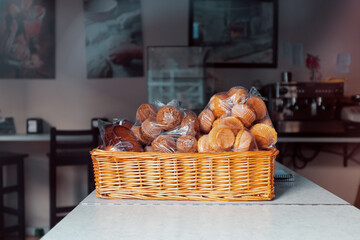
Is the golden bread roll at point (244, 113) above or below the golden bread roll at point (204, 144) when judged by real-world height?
above

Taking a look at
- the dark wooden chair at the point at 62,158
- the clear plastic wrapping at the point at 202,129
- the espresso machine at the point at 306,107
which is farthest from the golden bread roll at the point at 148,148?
the espresso machine at the point at 306,107

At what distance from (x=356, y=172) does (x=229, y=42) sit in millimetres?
1945

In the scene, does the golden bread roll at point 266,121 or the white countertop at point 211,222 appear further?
the golden bread roll at point 266,121

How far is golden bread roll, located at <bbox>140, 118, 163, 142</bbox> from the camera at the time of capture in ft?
3.47

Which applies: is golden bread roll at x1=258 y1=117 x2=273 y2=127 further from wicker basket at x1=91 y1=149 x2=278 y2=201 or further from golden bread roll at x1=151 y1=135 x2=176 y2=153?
golden bread roll at x1=151 y1=135 x2=176 y2=153

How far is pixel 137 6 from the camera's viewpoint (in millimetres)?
3814

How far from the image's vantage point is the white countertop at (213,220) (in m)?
0.75

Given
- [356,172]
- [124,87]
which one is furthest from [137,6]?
[356,172]

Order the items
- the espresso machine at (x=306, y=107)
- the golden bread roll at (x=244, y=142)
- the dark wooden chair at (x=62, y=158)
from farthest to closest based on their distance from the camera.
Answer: the espresso machine at (x=306, y=107), the dark wooden chair at (x=62, y=158), the golden bread roll at (x=244, y=142)

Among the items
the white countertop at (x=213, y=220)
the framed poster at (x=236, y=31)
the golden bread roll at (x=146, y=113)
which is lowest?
the white countertop at (x=213, y=220)

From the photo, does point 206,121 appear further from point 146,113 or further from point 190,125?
point 146,113

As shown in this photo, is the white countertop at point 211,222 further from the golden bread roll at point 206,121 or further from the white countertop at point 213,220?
the golden bread roll at point 206,121

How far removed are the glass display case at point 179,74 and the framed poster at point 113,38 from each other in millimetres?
171

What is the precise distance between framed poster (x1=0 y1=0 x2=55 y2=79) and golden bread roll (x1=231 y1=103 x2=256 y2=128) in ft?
10.6
